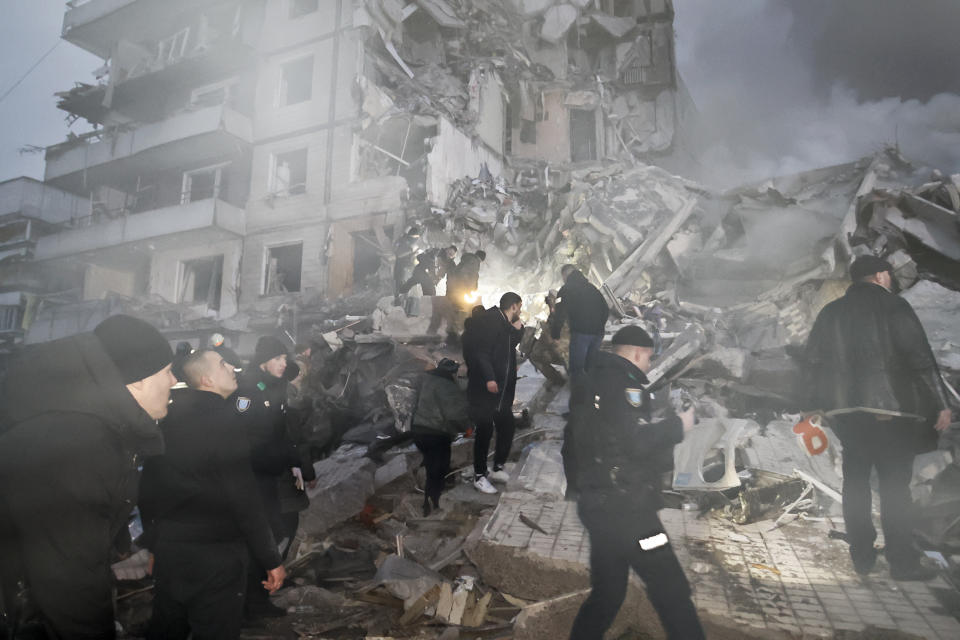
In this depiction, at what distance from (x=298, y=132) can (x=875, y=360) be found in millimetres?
20329

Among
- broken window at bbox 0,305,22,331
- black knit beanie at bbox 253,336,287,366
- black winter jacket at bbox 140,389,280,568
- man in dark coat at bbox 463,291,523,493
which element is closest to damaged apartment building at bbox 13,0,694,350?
broken window at bbox 0,305,22,331

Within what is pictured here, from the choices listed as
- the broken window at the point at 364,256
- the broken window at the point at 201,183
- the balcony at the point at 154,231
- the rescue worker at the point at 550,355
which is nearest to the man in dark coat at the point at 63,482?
the rescue worker at the point at 550,355

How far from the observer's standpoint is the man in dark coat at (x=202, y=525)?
2355 mm

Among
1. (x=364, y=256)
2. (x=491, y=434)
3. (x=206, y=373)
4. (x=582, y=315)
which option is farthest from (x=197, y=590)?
(x=364, y=256)

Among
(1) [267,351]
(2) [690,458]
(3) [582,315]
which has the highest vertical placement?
(3) [582,315]

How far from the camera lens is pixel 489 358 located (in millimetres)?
4863

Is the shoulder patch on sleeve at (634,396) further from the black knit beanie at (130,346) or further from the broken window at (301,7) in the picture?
the broken window at (301,7)

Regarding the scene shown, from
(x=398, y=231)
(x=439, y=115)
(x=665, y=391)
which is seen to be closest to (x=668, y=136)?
(x=439, y=115)

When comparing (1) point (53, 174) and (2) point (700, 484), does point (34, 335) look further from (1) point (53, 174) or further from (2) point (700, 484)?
(2) point (700, 484)

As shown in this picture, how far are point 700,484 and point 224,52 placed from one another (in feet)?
79.2

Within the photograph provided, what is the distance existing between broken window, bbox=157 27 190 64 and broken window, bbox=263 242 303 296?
1135 centimetres

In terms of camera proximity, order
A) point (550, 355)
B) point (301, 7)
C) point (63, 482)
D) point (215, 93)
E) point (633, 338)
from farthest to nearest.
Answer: point (215, 93) < point (301, 7) < point (550, 355) < point (633, 338) < point (63, 482)

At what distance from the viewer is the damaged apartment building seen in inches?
719

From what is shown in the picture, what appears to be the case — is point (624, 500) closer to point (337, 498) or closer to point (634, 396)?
point (634, 396)
